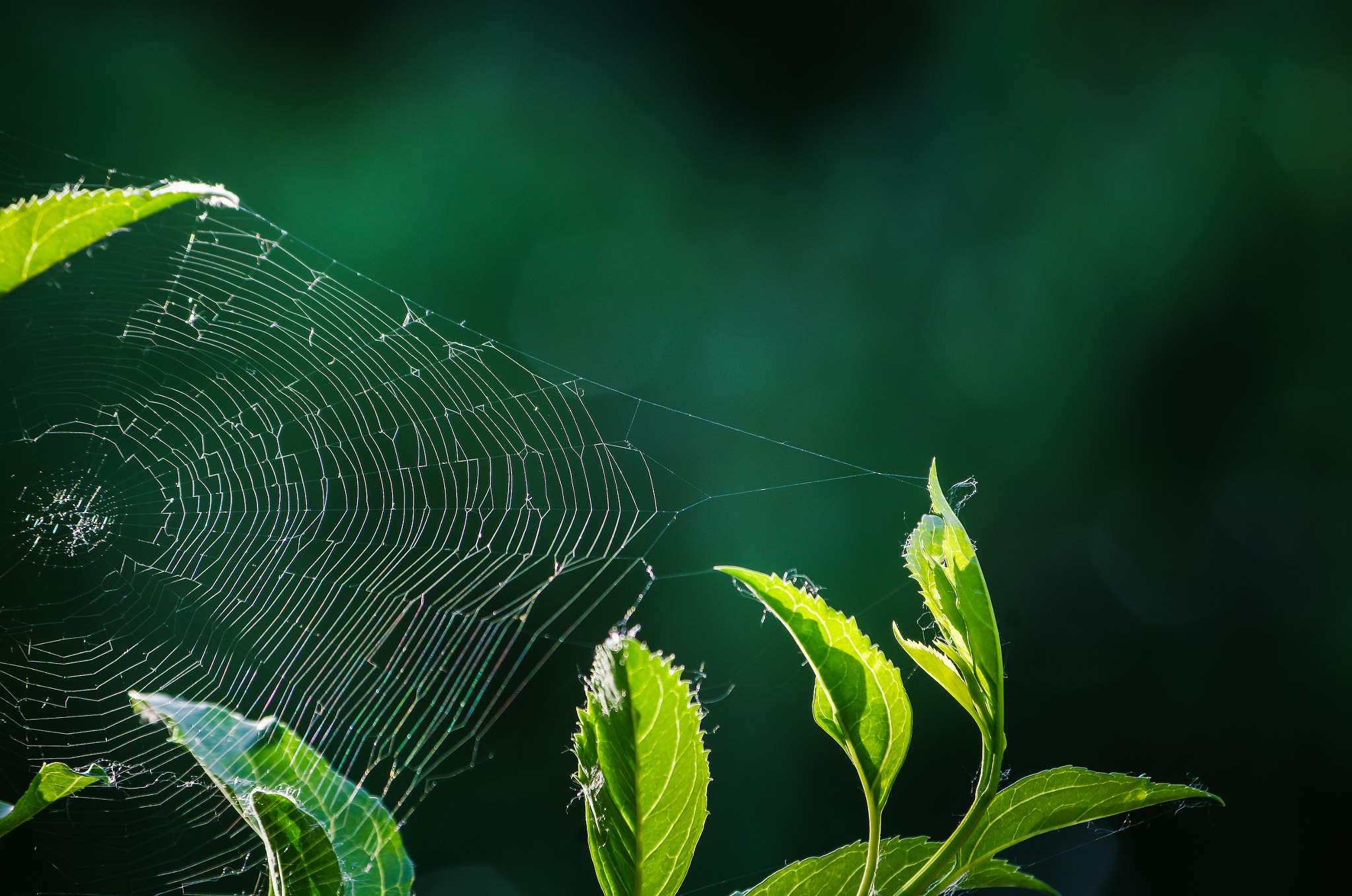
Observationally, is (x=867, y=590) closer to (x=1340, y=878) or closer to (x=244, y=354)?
(x=1340, y=878)

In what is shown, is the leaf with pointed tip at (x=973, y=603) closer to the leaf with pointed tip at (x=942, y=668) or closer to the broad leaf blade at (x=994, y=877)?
the leaf with pointed tip at (x=942, y=668)

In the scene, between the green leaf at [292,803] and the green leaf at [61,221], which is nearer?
the green leaf at [61,221]

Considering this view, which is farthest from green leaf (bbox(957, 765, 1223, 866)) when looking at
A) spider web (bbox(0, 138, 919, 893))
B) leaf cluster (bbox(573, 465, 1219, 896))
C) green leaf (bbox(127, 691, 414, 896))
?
spider web (bbox(0, 138, 919, 893))

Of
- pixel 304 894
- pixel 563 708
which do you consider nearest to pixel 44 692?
pixel 563 708

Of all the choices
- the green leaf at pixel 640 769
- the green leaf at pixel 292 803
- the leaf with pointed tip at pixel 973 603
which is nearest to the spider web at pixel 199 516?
the green leaf at pixel 292 803

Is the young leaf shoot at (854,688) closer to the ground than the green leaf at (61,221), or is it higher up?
closer to the ground

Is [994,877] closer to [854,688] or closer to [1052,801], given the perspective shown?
[1052,801]
